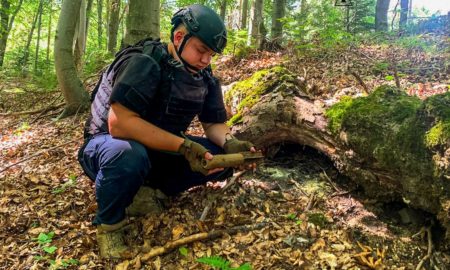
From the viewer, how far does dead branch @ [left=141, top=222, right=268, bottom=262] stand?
2.84 metres

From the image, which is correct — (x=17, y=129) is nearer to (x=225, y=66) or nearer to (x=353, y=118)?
(x=225, y=66)

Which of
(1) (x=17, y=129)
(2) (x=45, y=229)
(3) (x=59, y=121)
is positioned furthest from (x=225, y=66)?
(2) (x=45, y=229)

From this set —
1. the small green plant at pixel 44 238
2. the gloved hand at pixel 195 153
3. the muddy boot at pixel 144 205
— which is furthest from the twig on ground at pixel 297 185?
the small green plant at pixel 44 238

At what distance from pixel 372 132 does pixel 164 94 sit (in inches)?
75.2

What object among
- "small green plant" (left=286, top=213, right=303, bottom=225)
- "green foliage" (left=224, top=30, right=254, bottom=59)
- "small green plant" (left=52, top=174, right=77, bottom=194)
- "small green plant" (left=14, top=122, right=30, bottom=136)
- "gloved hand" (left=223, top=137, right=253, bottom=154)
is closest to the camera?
"small green plant" (left=286, top=213, right=303, bottom=225)

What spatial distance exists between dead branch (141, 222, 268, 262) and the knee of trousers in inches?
22.2

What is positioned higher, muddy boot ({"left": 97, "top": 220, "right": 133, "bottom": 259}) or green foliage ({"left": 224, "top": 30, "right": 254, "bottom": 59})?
green foliage ({"left": 224, "top": 30, "right": 254, "bottom": 59})

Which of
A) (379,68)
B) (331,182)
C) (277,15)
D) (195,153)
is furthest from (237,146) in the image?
(277,15)

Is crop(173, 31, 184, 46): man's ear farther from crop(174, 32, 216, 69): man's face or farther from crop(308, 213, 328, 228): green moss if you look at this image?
crop(308, 213, 328, 228): green moss

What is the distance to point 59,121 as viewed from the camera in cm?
739

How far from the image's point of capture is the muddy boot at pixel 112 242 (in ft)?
9.44

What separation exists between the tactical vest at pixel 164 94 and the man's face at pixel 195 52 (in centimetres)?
10

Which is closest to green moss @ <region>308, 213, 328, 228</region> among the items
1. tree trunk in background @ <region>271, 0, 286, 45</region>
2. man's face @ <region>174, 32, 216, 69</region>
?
man's face @ <region>174, 32, 216, 69</region>

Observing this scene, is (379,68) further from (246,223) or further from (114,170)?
(114,170)
